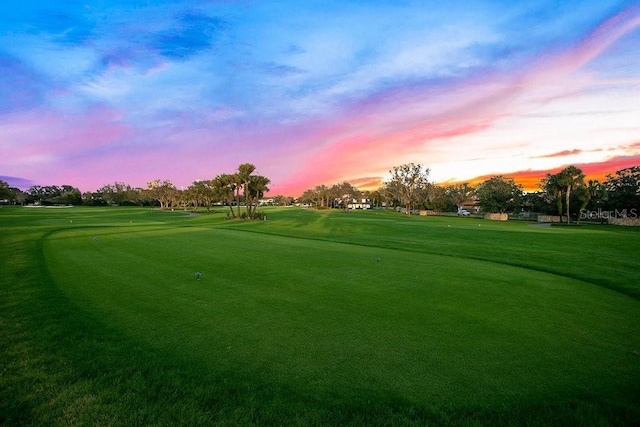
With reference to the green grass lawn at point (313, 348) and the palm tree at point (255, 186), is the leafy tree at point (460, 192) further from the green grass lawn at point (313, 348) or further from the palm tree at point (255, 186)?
the green grass lawn at point (313, 348)

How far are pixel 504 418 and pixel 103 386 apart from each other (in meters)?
5.22

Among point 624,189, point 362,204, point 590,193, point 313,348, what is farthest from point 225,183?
point 362,204

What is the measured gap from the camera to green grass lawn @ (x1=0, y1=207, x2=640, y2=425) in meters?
3.79

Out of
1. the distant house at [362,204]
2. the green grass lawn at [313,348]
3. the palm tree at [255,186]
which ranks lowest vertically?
the green grass lawn at [313,348]

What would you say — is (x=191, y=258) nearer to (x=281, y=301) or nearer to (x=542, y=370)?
(x=281, y=301)

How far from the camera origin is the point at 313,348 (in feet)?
17.3

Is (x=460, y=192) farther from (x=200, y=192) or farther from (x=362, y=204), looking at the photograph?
(x=200, y=192)

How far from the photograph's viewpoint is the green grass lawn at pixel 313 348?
379cm

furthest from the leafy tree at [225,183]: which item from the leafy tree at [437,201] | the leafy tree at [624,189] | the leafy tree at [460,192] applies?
the leafy tree at [460,192]

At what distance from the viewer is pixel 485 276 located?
11008 mm

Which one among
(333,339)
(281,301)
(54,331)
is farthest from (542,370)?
(54,331)

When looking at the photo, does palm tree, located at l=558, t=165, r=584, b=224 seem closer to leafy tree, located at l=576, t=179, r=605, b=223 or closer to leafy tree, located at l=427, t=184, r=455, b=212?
leafy tree, located at l=576, t=179, r=605, b=223

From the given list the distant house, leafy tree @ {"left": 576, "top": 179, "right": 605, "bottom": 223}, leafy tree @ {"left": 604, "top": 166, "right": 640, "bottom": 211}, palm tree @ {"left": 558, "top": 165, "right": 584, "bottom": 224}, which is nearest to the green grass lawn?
palm tree @ {"left": 558, "top": 165, "right": 584, "bottom": 224}

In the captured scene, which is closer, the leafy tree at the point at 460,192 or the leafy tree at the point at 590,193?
the leafy tree at the point at 590,193
